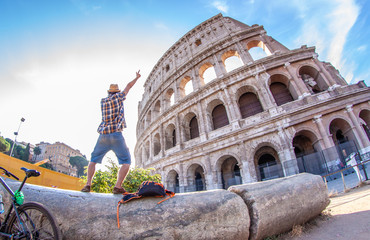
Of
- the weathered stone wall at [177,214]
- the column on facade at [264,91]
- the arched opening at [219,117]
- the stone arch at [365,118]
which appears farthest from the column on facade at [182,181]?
the stone arch at [365,118]

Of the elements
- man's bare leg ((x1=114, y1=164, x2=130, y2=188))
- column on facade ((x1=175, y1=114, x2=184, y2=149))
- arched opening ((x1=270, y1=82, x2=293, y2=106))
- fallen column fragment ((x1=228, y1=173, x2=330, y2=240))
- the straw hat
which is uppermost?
arched opening ((x1=270, y1=82, x2=293, y2=106))

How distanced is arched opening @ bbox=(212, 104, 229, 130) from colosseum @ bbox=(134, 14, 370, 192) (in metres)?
0.08

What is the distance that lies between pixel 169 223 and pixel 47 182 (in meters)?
9.00

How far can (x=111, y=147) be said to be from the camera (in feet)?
9.03

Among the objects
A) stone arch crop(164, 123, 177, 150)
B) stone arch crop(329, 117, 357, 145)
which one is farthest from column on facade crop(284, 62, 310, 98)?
stone arch crop(164, 123, 177, 150)

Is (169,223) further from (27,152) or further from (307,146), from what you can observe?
(27,152)

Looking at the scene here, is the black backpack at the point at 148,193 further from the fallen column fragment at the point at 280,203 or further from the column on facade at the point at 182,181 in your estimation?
the column on facade at the point at 182,181

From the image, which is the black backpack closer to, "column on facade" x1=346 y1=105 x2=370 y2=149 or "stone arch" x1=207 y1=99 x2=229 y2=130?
"stone arch" x1=207 y1=99 x2=229 y2=130

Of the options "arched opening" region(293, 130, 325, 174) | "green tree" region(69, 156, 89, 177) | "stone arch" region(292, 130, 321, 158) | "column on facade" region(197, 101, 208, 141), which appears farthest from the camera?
"green tree" region(69, 156, 89, 177)

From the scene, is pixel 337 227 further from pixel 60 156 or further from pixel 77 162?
pixel 60 156

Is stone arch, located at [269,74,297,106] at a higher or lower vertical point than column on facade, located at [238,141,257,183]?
higher

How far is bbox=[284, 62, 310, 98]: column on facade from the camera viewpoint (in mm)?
10807

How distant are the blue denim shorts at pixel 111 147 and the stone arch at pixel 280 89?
11881 millimetres

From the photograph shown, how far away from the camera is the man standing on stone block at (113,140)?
2666mm
